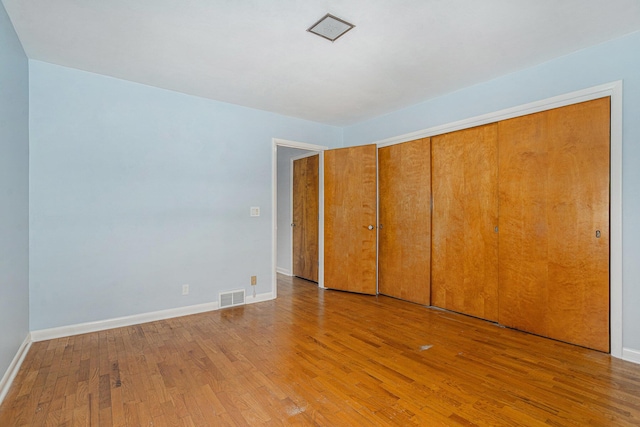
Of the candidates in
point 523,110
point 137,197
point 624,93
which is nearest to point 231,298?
point 137,197

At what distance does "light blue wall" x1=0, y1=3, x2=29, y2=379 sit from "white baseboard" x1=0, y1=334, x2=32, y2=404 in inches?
2.1

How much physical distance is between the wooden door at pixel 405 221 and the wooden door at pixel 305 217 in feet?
3.96

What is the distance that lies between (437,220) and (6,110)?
4157 millimetres

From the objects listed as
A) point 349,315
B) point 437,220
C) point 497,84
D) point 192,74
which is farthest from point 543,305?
point 192,74

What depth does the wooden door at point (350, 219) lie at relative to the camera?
15.1 ft

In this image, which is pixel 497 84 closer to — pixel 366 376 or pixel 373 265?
pixel 373 265

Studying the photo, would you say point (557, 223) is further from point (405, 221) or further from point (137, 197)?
point (137, 197)

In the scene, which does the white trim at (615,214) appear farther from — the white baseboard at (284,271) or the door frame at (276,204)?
the white baseboard at (284,271)

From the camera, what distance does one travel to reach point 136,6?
213 centimetres

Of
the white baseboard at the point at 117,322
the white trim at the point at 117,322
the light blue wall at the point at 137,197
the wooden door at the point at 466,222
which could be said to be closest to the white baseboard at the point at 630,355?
the wooden door at the point at 466,222

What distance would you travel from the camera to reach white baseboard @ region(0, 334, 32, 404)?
2.08m

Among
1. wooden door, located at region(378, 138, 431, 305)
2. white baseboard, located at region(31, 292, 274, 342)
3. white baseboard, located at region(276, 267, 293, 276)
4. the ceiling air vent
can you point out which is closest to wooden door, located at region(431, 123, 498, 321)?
wooden door, located at region(378, 138, 431, 305)

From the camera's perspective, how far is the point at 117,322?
3.26 metres

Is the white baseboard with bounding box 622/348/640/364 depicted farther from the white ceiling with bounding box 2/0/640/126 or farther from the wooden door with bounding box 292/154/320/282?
the wooden door with bounding box 292/154/320/282
